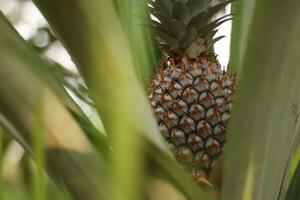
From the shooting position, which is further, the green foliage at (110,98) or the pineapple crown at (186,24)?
the pineapple crown at (186,24)

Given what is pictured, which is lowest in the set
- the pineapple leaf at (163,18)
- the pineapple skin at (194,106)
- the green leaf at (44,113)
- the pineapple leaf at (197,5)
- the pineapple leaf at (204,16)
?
the pineapple skin at (194,106)

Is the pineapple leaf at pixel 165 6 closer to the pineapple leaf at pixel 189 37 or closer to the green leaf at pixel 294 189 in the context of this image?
the pineapple leaf at pixel 189 37

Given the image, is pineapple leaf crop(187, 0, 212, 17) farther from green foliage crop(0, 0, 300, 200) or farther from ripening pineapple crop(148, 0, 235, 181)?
green foliage crop(0, 0, 300, 200)

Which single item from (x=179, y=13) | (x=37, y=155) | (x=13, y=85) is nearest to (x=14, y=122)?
(x=13, y=85)

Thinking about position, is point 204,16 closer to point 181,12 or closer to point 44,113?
point 181,12

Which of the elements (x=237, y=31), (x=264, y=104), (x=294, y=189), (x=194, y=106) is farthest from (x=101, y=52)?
(x=237, y=31)

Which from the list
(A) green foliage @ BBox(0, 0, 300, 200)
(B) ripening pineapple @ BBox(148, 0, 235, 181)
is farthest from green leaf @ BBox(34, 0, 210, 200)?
(B) ripening pineapple @ BBox(148, 0, 235, 181)

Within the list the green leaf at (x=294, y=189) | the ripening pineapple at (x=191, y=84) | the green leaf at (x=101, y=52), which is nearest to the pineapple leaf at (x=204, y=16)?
the ripening pineapple at (x=191, y=84)

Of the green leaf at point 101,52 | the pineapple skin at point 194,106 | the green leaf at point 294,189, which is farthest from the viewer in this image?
the pineapple skin at point 194,106
